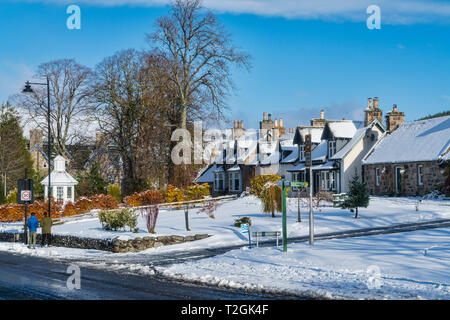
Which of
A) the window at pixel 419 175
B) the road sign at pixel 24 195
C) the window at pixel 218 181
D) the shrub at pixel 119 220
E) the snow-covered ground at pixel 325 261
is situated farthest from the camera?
the window at pixel 218 181

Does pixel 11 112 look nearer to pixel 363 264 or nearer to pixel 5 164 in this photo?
pixel 5 164

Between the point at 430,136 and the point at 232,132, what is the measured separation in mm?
36496

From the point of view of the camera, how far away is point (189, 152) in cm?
4569

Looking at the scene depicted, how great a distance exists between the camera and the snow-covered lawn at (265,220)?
2627 centimetres

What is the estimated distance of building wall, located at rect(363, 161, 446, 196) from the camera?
4219 cm

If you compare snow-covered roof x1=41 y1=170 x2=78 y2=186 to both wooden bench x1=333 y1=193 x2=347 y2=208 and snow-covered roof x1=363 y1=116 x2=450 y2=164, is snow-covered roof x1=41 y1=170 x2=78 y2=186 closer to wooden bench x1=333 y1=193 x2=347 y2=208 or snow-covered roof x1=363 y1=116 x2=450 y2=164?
wooden bench x1=333 y1=193 x2=347 y2=208

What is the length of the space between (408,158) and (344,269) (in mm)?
32002

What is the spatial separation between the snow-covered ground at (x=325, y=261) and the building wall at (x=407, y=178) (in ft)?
40.5

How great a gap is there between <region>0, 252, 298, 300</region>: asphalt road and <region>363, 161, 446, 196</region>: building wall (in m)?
31.6

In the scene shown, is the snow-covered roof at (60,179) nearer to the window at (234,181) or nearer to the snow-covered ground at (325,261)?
the snow-covered ground at (325,261)

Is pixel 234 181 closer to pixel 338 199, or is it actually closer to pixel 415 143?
pixel 415 143

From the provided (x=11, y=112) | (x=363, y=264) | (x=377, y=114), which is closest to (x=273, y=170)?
(x=377, y=114)

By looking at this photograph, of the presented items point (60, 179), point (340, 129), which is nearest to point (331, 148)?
point (340, 129)

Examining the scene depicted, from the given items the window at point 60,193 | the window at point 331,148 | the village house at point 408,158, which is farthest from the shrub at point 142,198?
the village house at point 408,158
